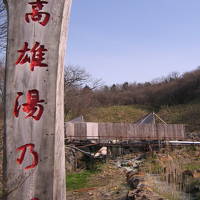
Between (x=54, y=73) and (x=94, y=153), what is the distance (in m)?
12.9

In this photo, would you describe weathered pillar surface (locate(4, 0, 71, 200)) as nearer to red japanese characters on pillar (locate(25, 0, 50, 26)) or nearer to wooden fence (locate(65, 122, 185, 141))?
red japanese characters on pillar (locate(25, 0, 50, 26))

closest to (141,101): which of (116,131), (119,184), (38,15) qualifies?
(116,131)

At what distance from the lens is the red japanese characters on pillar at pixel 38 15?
3.35 metres

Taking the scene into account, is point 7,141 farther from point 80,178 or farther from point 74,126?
point 74,126

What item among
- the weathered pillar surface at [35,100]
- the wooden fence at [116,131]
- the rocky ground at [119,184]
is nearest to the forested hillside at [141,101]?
the wooden fence at [116,131]

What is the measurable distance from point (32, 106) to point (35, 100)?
69mm

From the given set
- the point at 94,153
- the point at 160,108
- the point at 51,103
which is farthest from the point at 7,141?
the point at 160,108

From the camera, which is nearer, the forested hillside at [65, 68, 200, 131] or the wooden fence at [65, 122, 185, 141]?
the wooden fence at [65, 122, 185, 141]

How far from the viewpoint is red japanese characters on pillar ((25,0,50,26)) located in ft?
11.0

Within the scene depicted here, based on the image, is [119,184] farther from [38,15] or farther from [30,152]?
[38,15]

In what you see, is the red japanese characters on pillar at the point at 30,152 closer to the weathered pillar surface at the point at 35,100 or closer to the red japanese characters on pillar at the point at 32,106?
the weathered pillar surface at the point at 35,100

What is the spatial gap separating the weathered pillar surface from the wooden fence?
1544cm

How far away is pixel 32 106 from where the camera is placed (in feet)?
10.5

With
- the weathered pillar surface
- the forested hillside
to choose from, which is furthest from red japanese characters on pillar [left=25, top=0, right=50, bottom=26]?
the forested hillside
